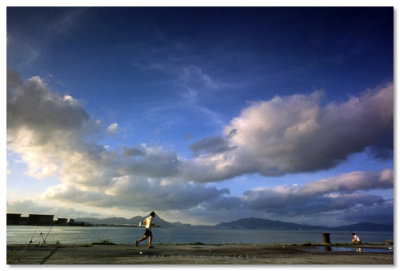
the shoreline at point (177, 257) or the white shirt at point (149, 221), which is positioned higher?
the white shirt at point (149, 221)

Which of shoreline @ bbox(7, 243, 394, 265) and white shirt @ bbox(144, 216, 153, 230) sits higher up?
white shirt @ bbox(144, 216, 153, 230)

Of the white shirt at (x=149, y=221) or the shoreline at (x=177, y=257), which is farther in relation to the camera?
the white shirt at (x=149, y=221)

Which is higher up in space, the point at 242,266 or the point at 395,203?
the point at 395,203

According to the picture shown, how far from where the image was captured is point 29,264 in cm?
842

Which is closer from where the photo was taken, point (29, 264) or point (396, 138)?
point (29, 264)

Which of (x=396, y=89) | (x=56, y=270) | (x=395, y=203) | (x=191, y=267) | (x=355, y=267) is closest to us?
(x=56, y=270)

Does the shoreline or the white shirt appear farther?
the white shirt

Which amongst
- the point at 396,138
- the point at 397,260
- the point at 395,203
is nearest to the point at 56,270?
the point at 397,260

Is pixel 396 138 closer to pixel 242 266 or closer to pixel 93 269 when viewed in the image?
pixel 242 266

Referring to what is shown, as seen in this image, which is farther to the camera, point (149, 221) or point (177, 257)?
point (149, 221)

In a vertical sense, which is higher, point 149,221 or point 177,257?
point 149,221
